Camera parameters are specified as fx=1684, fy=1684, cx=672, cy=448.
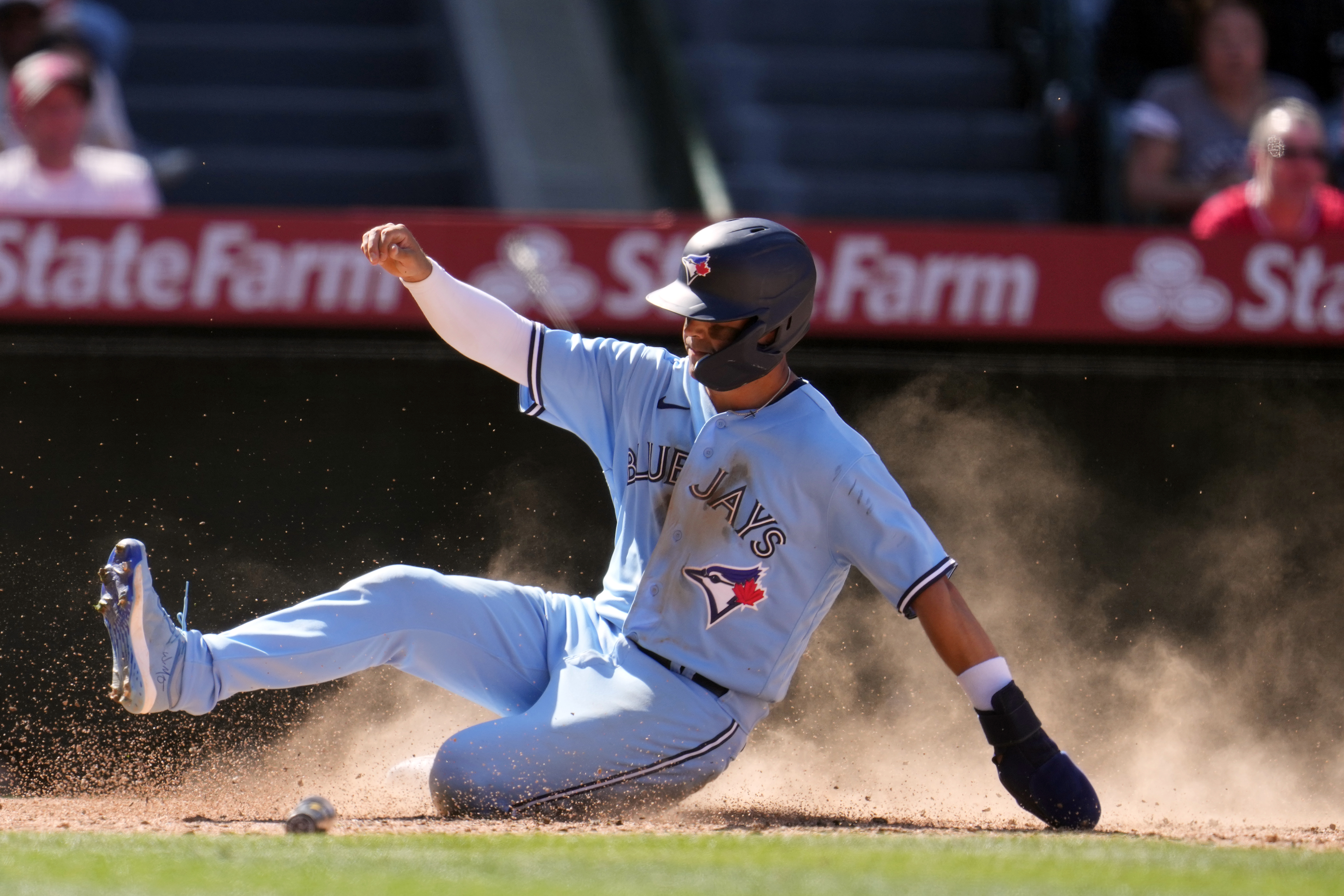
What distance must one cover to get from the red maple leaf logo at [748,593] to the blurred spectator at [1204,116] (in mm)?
4462

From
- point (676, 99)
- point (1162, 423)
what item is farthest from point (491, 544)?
point (676, 99)

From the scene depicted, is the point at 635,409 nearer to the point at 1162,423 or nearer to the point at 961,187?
the point at 1162,423

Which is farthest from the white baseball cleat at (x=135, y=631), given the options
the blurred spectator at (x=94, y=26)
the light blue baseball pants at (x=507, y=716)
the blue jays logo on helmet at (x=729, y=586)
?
the blurred spectator at (x=94, y=26)

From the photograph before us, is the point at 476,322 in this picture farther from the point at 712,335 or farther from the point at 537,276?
the point at 537,276

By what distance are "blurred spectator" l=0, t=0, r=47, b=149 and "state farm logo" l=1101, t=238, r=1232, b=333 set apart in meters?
5.10

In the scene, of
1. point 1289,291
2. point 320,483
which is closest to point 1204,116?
point 1289,291

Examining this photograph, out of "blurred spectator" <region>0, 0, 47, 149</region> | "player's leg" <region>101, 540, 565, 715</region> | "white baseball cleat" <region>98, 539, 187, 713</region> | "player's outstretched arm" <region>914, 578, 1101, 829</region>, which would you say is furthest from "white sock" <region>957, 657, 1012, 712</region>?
"blurred spectator" <region>0, 0, 47, 149</region>

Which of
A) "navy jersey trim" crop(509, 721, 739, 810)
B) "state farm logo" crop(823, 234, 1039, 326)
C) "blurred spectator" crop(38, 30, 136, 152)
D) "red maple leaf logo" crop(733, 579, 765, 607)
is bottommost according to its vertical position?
"navy jersey trim" crop(509, 721, 739, 810)

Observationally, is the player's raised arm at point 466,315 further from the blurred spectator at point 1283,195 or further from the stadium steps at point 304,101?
the stadium steps at point 304,101

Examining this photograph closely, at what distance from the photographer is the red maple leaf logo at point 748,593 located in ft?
14.1

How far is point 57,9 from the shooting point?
802 cm

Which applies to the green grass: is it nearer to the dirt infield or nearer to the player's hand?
the dirt infield

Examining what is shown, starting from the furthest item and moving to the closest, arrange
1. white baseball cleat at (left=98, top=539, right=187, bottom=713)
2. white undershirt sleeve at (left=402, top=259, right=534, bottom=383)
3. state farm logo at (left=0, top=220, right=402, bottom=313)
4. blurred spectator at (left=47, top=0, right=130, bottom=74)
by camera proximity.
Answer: blurred spectator at (left=47, top=0, right=130, bottom=74), state farm logo at (left=0, top=220, right=402, bottom=313), white undershirt sleeve at (left=402, top=259, right=534, bottom=383), white baseball cleat at (left=98, top=539, right=187, bottom=713)

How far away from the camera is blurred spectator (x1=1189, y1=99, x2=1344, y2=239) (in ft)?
22.7
